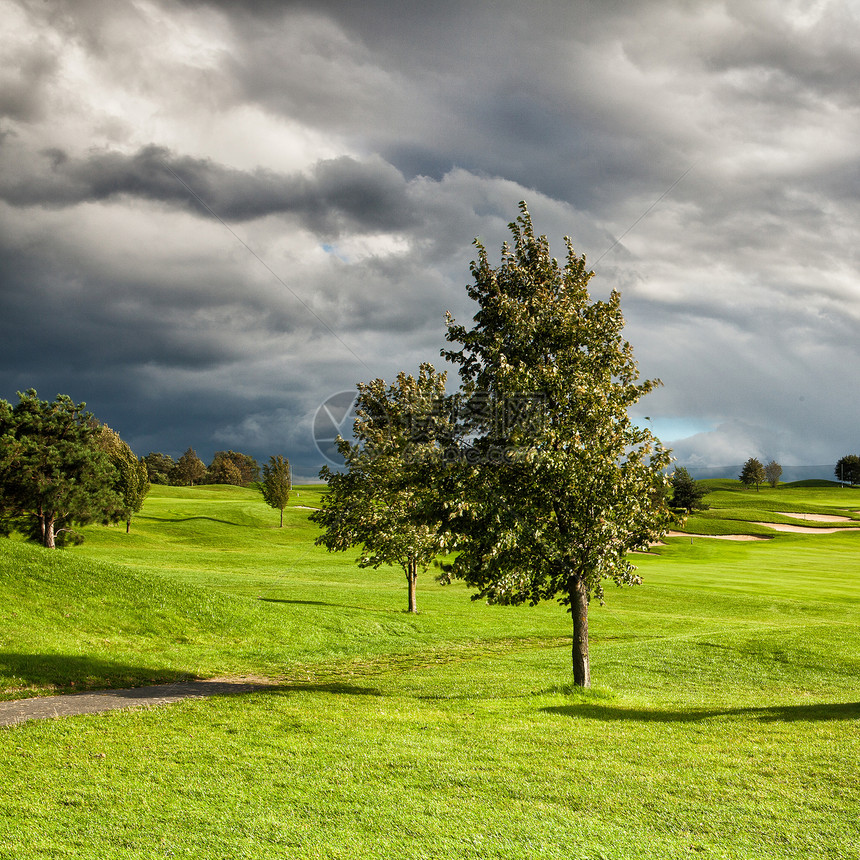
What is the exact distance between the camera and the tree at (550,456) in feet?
49.3

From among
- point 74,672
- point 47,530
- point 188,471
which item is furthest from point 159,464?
point 74,672

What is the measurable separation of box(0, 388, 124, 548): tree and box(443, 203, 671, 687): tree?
28395 mm

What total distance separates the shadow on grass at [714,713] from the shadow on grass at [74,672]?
10.5m

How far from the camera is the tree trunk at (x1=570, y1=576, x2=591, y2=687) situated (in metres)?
16.3

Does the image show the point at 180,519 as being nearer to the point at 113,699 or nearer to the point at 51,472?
the point at 51,472

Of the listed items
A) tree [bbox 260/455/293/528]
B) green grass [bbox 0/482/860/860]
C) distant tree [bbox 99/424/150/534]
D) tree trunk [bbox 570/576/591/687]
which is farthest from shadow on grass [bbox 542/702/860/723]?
tree [bbox 260/455/293/528]

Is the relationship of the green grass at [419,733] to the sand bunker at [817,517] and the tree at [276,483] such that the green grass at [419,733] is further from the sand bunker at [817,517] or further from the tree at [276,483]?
the sand bunker at [817,517]

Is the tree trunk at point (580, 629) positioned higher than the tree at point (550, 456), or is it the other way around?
the tree at point (550, 456)

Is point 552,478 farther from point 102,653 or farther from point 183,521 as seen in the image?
point 183,521

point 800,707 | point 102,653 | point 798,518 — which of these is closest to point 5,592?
point 102,653

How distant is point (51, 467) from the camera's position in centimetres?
3562

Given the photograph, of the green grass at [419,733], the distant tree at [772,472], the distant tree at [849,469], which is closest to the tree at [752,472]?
the distant tree at [772,472]

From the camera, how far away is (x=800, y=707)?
15359mm

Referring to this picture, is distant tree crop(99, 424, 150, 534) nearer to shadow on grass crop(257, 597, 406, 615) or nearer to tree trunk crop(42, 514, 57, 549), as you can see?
tree trunk crop(42, 514, 57, 549)
